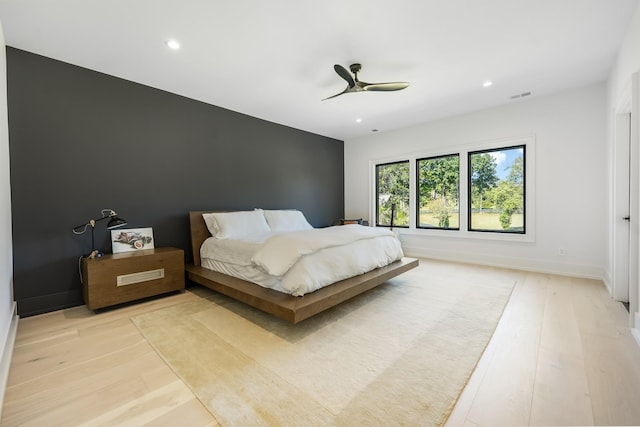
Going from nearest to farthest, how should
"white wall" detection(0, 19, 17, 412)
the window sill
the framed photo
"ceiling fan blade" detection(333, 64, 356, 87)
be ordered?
"white wall" detection(0, 19, 17, 412), "ceiling fan blade" detection(333, 64, 356, 87), the framed photo, the window sill

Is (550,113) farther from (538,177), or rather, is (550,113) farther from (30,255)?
(30,255)

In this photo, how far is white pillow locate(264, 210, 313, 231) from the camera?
4.36m

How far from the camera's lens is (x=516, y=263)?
4289mm

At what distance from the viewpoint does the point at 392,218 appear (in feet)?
18.9

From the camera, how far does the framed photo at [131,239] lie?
3168mm

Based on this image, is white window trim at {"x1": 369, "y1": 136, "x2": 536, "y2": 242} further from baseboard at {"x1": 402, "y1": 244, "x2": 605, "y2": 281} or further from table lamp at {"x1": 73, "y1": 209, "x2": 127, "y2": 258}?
table lamp at {"x1": 73, "y1": 209, "x2": 127, "y2": 258}

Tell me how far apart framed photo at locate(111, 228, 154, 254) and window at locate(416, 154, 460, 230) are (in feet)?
15.3

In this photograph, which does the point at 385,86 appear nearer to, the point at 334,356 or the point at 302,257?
the point at 302,257

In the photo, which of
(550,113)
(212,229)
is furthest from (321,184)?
(550,113)

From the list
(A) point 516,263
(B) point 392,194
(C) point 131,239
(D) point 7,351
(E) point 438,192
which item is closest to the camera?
(D) point 7,351

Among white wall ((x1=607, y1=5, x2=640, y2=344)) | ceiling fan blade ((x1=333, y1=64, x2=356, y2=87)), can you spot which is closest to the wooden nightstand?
ceiling fan blade ((x1=333, y1=64, x2=356, y2=87))

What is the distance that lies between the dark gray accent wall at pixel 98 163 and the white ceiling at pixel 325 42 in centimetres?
25

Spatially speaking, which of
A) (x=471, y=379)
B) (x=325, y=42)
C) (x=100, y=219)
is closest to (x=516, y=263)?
(x=471, y=379)

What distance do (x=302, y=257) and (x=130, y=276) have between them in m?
1.92
